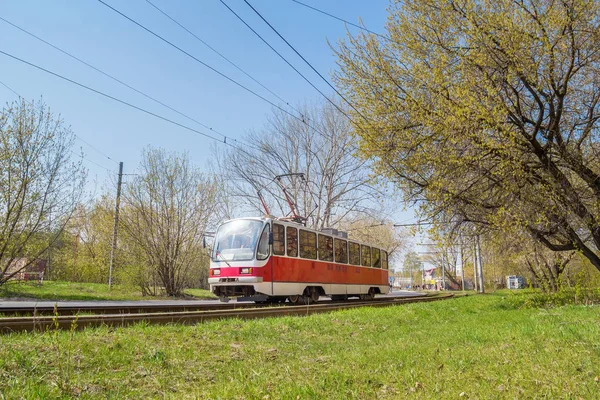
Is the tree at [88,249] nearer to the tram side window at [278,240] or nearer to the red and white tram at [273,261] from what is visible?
the red and white tram at [273,261]

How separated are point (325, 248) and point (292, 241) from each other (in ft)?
7.98

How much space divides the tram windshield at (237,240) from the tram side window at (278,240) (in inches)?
21.9

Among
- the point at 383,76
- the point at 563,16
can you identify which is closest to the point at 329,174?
the point at 383,76

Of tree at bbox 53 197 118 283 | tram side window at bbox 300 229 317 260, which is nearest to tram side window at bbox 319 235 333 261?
tram side window at bbox 300 229 317 260

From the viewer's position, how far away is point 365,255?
856 inches

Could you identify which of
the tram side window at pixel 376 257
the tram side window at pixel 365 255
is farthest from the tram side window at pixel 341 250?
the tram side window at pixel 376 257

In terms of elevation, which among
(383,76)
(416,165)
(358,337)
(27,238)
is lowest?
(358,337)

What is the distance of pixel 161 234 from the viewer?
24844 millimetres

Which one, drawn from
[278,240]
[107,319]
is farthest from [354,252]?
[107,319]

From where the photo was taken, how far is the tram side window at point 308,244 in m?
16.5

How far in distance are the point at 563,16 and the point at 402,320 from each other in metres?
7.59

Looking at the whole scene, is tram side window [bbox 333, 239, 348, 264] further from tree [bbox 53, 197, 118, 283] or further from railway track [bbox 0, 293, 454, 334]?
tree [bbox 53, 197, 118, 283]

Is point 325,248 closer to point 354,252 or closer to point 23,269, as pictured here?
A: point 354,252

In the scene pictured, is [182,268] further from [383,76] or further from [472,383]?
[472,383]
